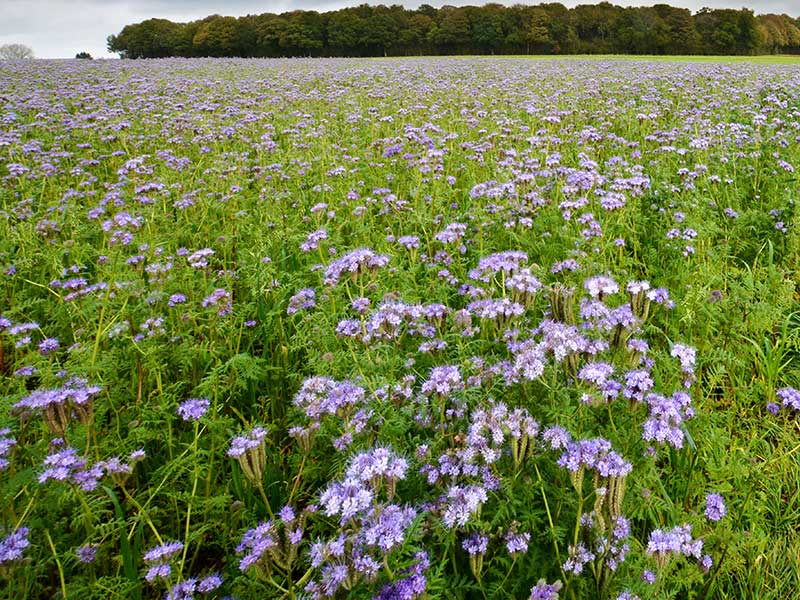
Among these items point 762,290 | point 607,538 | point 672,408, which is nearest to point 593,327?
point 672,408

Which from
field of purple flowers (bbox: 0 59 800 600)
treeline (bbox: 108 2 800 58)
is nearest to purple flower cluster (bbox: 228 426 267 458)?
field of purple flowers (bbox: 0 59 800 600)

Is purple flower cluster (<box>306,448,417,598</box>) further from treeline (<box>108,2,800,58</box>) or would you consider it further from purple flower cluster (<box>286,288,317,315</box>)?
treeline (<box>108,2,800,58</box>)

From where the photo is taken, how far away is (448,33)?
62.2 meters

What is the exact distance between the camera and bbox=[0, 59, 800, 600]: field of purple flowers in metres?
1.91

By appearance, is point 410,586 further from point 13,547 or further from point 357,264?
point 357,264

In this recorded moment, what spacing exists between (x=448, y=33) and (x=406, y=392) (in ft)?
227

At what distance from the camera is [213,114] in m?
9.52

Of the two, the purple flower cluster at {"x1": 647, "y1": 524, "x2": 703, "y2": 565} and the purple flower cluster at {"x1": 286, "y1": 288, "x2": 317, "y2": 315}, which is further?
the purple flower cluster at {"x1": 286, "y1": 288, "x2": 317, "y2": 315}

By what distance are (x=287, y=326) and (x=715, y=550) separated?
293cm

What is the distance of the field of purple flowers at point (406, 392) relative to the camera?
1.91 m

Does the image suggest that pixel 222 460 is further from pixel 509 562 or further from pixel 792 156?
pixel 792 156

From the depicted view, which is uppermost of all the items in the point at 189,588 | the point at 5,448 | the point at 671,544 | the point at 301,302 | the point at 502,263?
the point at 502,263

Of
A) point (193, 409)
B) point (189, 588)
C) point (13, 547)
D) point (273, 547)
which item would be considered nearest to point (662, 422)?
point (273, 547)

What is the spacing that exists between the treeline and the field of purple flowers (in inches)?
2447
